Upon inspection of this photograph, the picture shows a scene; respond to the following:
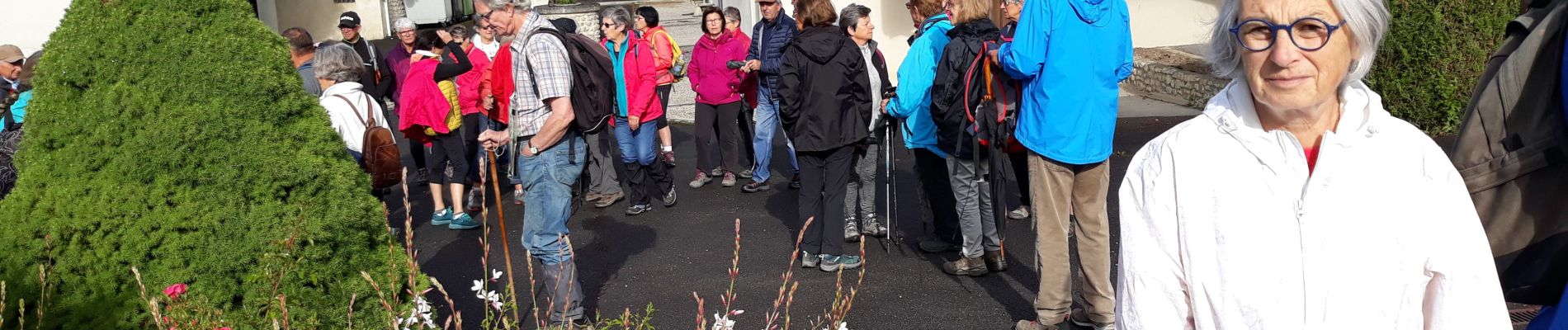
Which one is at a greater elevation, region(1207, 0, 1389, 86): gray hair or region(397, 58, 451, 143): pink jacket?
region(1207, 0, 1389, 86): gray hair

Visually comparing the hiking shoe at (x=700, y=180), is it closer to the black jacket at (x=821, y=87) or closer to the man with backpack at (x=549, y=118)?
the black jacket at (x=821, y=87)

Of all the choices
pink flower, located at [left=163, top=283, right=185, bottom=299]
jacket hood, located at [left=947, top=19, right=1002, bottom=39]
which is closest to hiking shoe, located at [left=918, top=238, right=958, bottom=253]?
jacket hood, located at [left=947, top=19, right=1002, bottom=39]

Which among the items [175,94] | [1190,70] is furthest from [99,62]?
[1190,70]

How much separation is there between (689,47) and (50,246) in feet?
42.5

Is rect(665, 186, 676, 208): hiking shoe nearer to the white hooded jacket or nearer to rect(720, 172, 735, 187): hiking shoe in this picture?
rect(720, 172, 735, 187): hiking shoe

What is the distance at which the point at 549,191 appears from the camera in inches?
189

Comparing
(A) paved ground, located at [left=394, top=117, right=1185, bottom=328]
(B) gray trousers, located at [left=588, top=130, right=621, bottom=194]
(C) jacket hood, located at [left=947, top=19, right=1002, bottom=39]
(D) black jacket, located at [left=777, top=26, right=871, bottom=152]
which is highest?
(C) jacket hood, located at [left=947, top=19, right=1002, bottom=39]

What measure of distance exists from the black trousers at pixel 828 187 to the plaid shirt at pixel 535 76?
1.63 m

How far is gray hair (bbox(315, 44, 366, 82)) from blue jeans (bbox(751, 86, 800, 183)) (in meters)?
2.92

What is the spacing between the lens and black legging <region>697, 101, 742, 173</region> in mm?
8852

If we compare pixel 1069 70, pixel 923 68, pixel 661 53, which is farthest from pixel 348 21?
pixel 1069 70

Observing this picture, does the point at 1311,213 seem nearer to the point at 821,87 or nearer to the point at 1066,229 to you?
the point at 1066,229

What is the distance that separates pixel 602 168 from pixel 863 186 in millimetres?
2266

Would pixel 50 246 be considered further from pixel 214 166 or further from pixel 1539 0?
pixel 1539 0
